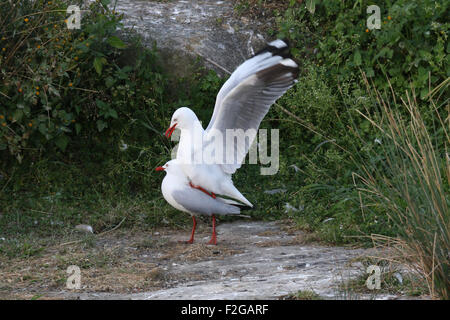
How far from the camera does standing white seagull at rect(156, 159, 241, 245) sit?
514 cm

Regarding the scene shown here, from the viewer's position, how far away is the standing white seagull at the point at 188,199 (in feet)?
16.9

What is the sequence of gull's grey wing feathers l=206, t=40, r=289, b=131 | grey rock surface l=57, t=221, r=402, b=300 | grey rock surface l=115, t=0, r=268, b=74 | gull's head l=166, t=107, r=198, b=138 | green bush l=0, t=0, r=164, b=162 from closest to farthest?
1. grey rock surface l=57, t=221, r=402, b=300
2. gull's grey wing feathers l=206, t=40, r=289, b=131
3. gull's head l=166, t=107, r=198, b=138
4. green bush l=0, t=0, r=164, b=162
5. grey rock surface l=115, t=0, r=268, b=74

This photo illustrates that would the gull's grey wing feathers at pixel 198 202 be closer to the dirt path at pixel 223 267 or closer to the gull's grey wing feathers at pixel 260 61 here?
the dirt path at pixel 223 267

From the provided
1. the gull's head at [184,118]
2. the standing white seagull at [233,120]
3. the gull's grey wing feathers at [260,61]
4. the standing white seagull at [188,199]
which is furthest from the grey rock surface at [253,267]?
the gull's grey wing feathers at [260,61]

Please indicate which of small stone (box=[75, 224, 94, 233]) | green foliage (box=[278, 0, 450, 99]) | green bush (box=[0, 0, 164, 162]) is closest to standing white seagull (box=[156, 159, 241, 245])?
small stone (box=[75, 224, 94, 233])

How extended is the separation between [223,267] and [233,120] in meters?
1.16

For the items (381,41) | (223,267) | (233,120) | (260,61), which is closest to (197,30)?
(381,41)

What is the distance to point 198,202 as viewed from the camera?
5.16 metres

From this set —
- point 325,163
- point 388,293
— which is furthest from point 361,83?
point 388,293

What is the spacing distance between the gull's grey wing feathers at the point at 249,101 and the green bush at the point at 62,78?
1.47 metres

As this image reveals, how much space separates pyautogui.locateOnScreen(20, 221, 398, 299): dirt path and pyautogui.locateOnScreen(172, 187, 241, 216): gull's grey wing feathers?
236mm

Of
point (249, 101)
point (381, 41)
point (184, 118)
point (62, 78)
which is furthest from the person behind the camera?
point (381, 41)

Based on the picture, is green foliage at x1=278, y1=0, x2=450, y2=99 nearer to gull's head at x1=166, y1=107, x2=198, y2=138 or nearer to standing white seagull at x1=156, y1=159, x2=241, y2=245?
gull's head at x1=166, y1=107, x2=198, y2=138

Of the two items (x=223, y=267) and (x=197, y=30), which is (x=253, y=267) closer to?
(x=223, y=267)
